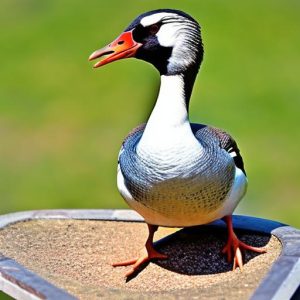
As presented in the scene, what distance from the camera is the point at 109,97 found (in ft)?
22.5

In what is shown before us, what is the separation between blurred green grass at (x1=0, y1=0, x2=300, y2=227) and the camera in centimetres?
517

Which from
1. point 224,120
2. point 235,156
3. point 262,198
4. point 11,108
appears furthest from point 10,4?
point 235,156

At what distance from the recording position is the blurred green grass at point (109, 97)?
5.17 meters

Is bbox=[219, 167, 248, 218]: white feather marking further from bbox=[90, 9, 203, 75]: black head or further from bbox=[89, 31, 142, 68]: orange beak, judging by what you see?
bbox=[89, 31, 142, 68]: orange beak

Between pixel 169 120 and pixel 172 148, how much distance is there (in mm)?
81

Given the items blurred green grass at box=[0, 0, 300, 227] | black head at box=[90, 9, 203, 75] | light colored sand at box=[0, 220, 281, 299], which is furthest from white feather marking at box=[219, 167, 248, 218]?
blurred green grass at box=[0, 0, 300, 227]

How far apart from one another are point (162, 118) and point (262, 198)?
2.39 metres

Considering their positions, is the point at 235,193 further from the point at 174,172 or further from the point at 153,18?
the point at 153,18

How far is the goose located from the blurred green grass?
594 mm

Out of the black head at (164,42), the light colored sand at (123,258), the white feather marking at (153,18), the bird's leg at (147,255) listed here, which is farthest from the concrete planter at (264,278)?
the white feather marking at (153,18)

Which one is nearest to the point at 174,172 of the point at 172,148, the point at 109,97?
the point at 172,148

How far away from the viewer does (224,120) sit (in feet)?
20.0

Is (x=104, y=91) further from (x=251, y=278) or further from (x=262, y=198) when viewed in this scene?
(x=251, y=278)

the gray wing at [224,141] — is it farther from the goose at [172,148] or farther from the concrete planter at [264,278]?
the concrete planter at [264,278]
